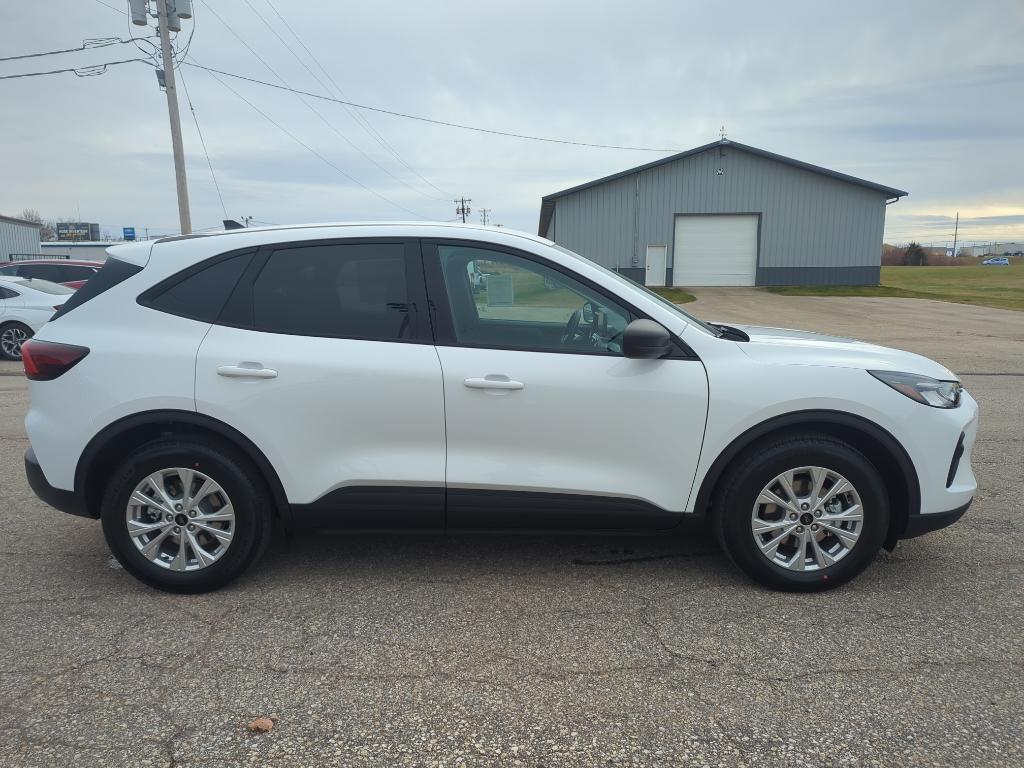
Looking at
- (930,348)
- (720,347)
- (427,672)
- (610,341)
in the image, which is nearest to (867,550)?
(720,347)

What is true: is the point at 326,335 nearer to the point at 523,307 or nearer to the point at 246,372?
the point at 246,372

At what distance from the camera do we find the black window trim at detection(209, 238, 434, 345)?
10.8 feet

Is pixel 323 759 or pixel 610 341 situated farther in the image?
pixel 610 341

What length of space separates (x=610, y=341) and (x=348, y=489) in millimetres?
1429

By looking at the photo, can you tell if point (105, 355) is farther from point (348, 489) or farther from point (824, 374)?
point (824, 374)

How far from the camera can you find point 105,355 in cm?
327

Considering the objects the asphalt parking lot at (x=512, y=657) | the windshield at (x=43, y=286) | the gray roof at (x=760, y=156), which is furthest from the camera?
the gray roof at (x=760, y=156)

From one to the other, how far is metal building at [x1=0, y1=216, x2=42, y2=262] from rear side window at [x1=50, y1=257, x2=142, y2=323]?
47334 millimetres

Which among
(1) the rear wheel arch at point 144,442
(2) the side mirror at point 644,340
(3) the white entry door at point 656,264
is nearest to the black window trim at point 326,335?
(1) the rear wheel arch at point 144,442

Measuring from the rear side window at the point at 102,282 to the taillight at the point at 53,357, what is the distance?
0.21 meters

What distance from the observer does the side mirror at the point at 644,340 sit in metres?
3.13

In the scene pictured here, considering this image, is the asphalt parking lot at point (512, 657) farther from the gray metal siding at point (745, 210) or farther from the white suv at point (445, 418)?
the gray metal siding at point (745, 210)

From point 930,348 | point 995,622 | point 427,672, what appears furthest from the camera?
point 930,348

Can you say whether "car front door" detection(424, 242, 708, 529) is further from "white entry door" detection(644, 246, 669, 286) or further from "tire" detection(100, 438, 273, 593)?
"white entry door" detection(644, 246, 669, 286)
